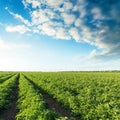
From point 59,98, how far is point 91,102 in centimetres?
382

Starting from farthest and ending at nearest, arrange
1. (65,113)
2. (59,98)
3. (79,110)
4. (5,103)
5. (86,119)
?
1. (59,98)
2. (5,103)
3. (65,113)
4. (79,110)
5. (86,119)

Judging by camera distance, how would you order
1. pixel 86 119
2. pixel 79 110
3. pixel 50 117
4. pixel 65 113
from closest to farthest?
1. pixel 50 117
2. pixel 86 119
3. pixel 79 110
4. pixel 65 113

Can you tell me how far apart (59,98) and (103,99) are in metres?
3.57

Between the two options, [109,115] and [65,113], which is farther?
[65,113]

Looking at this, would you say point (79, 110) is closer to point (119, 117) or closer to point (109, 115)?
point (109, 115)

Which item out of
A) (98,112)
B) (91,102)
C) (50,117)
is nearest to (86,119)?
(98,112)

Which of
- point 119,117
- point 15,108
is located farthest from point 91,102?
point 15,108

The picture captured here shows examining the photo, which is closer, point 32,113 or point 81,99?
point 32,113

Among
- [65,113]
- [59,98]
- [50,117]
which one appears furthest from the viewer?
[59,98]

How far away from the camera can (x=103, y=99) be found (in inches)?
507

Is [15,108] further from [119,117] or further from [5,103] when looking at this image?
[119,117]

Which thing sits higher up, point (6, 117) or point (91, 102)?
point (91, 102)

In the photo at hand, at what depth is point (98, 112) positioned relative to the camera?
9.57 metres

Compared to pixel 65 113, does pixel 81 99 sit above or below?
above
